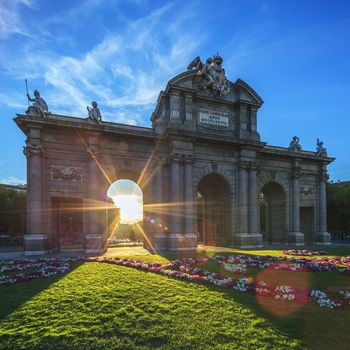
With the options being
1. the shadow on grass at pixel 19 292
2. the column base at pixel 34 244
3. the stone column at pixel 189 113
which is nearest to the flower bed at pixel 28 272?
the shadow on grass at pixel 19 292

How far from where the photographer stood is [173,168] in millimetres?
25188

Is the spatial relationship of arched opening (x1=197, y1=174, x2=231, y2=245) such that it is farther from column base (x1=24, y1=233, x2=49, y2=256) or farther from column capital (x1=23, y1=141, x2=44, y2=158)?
column base (x1=24, y1=233, x2=49, y2=256)

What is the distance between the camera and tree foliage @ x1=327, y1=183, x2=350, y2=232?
4712cm

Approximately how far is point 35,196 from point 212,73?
1990cm

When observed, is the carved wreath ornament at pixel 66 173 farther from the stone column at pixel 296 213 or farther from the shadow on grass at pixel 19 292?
the stone column at pixel 296 213

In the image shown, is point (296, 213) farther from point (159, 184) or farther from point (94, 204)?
point (94, 204)

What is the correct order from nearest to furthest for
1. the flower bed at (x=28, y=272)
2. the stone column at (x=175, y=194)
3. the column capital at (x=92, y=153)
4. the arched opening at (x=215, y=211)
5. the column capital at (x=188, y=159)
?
the flower bed at (x=28, y=272)
the column capital at (x=92, y=153)
the stone column at (x=175, y=194)
the column capital at (x=188, y=159)
the arched opening at (x=215, y=211)

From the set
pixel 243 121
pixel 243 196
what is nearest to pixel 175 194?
pixel 243 196

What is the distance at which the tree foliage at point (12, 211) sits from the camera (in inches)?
1694

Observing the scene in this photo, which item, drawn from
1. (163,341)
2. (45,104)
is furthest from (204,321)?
(45,104)

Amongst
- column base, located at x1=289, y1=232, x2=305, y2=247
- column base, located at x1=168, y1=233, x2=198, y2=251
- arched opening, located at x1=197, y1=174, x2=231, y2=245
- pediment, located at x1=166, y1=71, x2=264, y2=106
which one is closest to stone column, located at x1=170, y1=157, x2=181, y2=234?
column base, located at x1=168, y1=233, x2=198, y2=251

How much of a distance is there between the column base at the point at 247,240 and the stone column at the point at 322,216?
10469 millimetres

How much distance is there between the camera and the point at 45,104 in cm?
2358

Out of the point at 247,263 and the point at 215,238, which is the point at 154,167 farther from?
the point at 247,263
